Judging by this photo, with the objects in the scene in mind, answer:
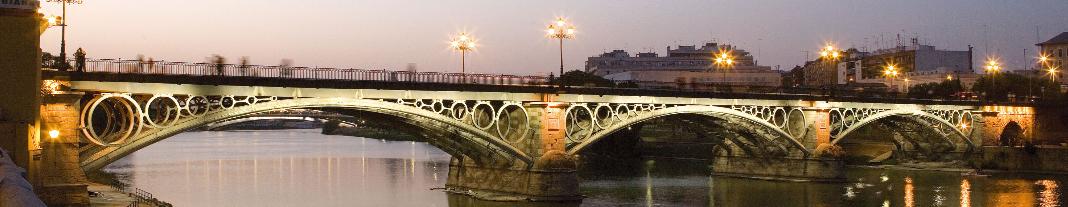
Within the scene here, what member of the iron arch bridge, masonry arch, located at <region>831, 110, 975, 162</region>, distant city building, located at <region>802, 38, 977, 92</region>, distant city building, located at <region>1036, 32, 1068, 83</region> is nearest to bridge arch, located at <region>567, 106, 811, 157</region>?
the iron arch bridge

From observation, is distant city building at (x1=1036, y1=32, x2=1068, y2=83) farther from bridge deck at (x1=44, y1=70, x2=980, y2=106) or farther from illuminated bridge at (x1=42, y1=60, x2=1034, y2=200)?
bridge deck at (x1=44, y1=70, x2=980, y2=106)

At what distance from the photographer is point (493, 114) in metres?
49.0

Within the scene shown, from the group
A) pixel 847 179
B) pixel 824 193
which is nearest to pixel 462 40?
pixel 824 193

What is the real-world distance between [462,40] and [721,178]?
969 inches

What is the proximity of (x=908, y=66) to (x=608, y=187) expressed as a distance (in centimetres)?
12717

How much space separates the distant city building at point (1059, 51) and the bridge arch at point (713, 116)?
107 metres

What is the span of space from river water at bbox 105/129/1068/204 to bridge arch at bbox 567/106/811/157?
7.72ft

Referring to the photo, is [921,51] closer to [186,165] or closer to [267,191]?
[186,165]

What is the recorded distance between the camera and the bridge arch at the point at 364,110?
37.0 m

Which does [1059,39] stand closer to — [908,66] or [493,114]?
[908,66]

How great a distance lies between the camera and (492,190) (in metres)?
52.0

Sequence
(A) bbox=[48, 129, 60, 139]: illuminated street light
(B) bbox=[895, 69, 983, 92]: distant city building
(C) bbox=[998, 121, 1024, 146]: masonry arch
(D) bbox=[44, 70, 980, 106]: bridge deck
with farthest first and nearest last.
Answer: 1. (B) bbox=[895, 69, 983, 92]: distant city building
2. (C) bbox=[998, 121, 1024, 146]: masonry arch
3. (D) bbox=[44, 70, 980, 106]: bridge deck
4. (A) bbox=[48, 129, 60, 139]: illuminated street light

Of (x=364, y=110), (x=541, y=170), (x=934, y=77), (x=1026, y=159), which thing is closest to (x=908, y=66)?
(x=934, y=77)

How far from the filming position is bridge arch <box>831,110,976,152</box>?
72.6 meters
